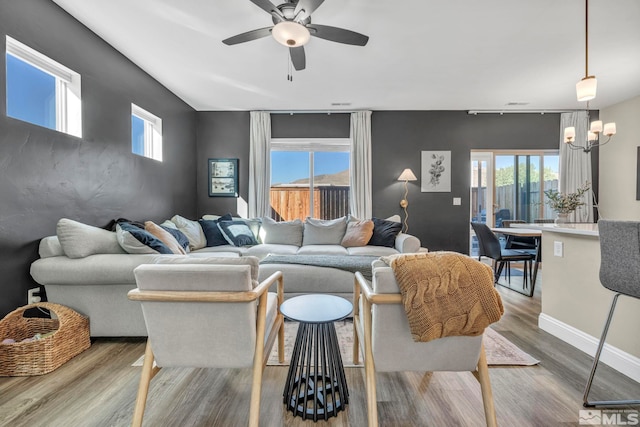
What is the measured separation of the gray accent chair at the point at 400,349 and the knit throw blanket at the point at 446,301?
7cm

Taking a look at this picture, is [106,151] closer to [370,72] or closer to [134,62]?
[134,62]

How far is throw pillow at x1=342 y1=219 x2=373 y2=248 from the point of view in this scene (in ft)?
12.9

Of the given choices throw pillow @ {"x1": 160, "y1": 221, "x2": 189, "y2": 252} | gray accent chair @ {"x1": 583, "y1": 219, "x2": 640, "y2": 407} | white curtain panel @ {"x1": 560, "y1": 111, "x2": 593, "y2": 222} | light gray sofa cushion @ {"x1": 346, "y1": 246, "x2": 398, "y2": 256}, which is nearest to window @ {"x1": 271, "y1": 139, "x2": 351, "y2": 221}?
light gray sofa cushion @ {"x1": 346, "y1": 246, "x2": 398, "y2": 256}

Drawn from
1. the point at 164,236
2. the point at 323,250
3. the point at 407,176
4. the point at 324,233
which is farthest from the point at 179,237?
the point at 407,176

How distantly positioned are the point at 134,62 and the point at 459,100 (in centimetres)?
445

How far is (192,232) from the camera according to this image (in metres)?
3.78

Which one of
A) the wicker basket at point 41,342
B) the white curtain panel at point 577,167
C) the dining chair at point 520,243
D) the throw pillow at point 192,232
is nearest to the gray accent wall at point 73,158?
the wicker basket at point 41,342

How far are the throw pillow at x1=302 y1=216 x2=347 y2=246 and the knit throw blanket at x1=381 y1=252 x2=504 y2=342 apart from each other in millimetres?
2940

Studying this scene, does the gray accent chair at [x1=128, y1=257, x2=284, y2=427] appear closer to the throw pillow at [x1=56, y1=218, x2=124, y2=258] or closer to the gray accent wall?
the throw pillow at [x1=56, y1=218, x2=124, y2=258]

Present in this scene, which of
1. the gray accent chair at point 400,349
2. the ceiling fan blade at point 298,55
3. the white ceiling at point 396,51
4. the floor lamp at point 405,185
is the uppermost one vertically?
the white ceiling at point 396,51

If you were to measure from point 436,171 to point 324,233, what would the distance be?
235cm

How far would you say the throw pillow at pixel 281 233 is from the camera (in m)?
4.15

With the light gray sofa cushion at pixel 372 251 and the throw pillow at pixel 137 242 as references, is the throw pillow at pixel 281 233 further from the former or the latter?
the throw pillow at pixel 137 242

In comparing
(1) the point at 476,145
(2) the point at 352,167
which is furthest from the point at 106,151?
(1) the point at 476,145
